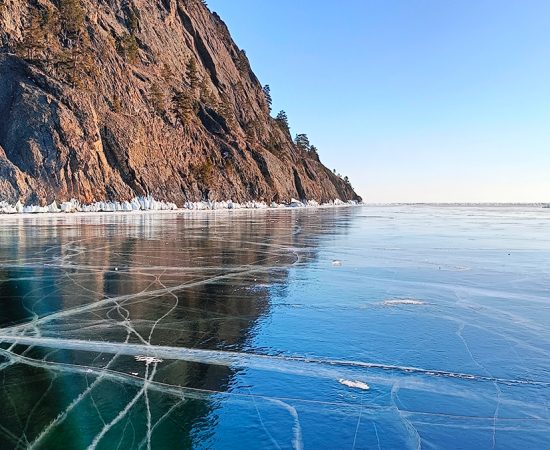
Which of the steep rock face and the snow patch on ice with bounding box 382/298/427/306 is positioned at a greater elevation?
the steep rock face

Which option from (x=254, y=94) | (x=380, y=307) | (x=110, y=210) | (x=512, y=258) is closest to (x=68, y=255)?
(x=380, y=307)

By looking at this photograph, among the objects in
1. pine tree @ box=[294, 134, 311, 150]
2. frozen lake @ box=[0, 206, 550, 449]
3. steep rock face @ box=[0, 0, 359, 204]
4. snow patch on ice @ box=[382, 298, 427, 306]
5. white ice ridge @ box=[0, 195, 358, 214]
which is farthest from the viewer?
pine tree @ box=[294, 134, 311, 150]

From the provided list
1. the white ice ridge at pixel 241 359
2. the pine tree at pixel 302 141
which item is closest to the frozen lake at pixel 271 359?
the white ice ridge at pixel 241 359

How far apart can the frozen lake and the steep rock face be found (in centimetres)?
4390

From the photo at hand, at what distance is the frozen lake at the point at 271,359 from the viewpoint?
15.5ft

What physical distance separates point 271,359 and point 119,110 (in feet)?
216

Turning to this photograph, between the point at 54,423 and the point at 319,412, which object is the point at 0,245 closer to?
the point at 54,423

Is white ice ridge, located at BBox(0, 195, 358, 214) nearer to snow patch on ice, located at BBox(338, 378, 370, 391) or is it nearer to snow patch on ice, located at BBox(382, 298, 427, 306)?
snow patch on ice, located at BBox(382, 298, 427, 306)

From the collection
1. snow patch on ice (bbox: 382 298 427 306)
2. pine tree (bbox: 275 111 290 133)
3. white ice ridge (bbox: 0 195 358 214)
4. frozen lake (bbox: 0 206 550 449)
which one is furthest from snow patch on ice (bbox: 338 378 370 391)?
pine tree (bbox: 275 111 290 133)

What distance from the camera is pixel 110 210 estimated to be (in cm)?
5731

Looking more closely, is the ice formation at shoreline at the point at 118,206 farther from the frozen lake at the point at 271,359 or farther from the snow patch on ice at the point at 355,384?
the snow patch on ice at the point at 355,384

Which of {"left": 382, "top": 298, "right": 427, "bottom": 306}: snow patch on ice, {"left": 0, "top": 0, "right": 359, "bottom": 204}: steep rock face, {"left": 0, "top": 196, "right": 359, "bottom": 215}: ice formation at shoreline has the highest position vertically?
{"left": 0, "top": 0, "right": 359, "bottom": 204}: steep rock face

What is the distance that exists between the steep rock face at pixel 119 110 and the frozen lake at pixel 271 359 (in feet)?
144

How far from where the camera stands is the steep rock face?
53312mm
